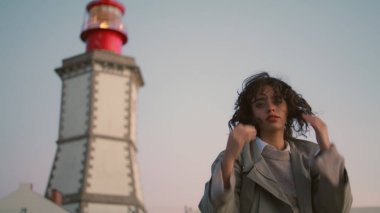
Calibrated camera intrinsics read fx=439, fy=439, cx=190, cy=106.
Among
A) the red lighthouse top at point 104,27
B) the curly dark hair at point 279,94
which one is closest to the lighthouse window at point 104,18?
the red lighthouse top at point 104,27

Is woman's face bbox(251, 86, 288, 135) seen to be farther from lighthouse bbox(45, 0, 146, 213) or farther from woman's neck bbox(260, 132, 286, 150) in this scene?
lighthouse bbox(45, 0, 146, 213)

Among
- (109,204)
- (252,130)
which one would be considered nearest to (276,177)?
A: (252,130)

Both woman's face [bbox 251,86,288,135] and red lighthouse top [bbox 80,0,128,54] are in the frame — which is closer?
woman's face [bbox 251,86,288,135]

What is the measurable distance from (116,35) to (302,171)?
80.1 feet

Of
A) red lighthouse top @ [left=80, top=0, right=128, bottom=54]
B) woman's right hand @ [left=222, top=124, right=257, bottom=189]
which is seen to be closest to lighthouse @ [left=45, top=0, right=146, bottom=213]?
red lighthouse top @ [left=80, top=0, right=128, bottom=54]

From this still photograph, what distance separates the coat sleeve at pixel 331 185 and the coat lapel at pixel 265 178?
21 centimetres

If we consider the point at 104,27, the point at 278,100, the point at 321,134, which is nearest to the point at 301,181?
the point at 321,134

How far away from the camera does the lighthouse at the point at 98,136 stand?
20484 mm

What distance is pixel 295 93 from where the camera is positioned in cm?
295

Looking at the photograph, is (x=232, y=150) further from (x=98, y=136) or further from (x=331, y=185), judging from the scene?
(x=98, y=136)

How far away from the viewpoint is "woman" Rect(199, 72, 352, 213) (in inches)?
95.5

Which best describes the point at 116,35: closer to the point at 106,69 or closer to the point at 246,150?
the point at 106,69

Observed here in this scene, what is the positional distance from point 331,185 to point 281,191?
27 cm

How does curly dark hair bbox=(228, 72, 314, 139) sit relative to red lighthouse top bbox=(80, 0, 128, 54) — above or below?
below
